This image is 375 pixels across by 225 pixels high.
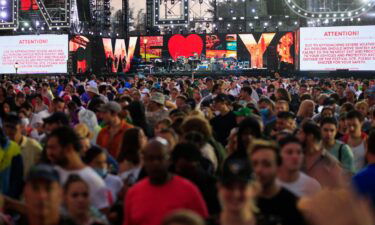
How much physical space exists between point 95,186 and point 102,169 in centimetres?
52

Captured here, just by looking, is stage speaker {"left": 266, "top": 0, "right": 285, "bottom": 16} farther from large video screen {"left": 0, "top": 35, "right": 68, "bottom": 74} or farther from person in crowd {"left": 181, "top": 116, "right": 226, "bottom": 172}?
person in crowd {"left": 181, "top": 116, "right": 226, "bottom": 172}

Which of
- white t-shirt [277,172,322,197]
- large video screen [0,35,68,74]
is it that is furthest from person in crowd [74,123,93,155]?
large video screen [0,35,68,74]

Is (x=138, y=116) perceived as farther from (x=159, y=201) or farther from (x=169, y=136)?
(x=159, y=201)

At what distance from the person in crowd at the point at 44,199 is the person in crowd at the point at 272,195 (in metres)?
1.24

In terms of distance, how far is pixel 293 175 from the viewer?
475cm

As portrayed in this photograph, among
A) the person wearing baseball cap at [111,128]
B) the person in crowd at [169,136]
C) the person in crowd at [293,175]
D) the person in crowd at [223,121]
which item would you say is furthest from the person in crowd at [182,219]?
the person in crowd at [223,121]

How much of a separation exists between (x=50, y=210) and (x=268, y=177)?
4.70ft

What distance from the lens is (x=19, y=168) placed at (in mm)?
5926

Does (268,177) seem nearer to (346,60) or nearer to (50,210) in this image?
(50,210)

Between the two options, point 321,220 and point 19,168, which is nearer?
point 321,220

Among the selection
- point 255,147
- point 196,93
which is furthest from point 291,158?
point 196,93

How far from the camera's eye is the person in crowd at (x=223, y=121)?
9.46 m

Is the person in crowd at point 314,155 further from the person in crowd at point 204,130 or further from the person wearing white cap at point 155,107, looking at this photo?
the person wearing white cap at point 155,107

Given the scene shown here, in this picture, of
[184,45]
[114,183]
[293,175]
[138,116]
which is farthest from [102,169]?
[184,45]
